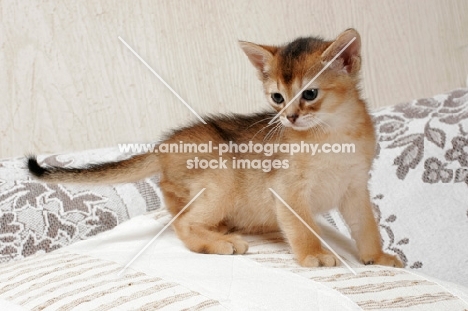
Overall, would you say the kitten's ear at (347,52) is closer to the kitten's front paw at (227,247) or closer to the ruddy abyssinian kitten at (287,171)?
the ruddy abyssinian kitten at (287,171)

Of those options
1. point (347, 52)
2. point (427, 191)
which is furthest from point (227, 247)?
point (427, 191)

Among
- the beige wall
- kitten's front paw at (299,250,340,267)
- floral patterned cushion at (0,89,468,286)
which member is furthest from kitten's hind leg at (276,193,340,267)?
the beige wall

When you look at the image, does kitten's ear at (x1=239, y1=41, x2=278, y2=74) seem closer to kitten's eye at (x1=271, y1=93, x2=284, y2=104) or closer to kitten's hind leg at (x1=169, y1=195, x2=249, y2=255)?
kitten's eye at (x1=271, y1=93, x2=284, y2=104)

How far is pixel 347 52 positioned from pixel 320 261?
1.31 ft

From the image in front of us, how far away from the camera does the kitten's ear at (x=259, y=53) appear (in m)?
1.30

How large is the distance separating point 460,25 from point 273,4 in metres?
0.66

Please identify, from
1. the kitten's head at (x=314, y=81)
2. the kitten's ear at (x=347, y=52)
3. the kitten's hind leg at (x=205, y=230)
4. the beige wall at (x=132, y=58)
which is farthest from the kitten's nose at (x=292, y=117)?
the beige wall at (x=132, y=58)

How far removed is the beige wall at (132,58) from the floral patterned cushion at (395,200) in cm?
36

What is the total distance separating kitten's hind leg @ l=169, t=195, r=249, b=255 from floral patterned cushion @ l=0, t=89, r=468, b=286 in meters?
0.39

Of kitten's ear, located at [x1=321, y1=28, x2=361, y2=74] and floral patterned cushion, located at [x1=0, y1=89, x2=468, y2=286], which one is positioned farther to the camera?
floral patterned cushion, located at [x1=0, y1=89, x2=468, y2=286]

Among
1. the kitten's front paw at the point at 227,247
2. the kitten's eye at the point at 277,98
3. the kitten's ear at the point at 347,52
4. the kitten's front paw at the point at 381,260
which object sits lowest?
the kitten's front paw at the point at 381,260

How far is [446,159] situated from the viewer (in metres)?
1.75

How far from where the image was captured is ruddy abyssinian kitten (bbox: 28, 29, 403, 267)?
1.22 m

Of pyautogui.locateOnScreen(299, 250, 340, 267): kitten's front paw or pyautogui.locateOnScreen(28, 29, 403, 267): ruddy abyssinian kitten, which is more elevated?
pyautogui.locateOnScreen(28, 29, 403, 267): ruddy abyssinian kitten
